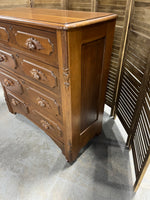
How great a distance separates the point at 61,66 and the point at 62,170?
3.01 feet

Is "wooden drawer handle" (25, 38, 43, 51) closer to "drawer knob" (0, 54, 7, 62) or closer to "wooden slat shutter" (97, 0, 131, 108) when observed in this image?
"drawer knob" (0, 54, 7, 62)

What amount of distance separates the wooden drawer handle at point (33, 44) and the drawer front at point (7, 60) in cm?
32

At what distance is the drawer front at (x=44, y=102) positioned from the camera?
1.08 meters

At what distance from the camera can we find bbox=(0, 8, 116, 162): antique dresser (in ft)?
2.60

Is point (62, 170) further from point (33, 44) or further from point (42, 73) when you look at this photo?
point (33, 44)

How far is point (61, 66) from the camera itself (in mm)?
833

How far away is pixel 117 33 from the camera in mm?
1354

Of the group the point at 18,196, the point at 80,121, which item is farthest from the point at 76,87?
the point at 18,196

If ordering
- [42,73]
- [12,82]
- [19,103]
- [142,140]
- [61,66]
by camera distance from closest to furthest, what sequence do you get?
1. [61,66]
2. [42,73]
3. [142,140]
4. [12,82]
5. [19,103]

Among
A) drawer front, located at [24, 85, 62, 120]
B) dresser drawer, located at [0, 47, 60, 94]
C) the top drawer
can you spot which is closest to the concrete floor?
drawer front, located at [24, 85, 62, 120]

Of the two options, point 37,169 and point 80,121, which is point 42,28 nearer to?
point 80,121

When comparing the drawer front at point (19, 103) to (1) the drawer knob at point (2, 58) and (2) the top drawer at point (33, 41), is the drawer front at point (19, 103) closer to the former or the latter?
(1) the drawer knob at point (2, 58)

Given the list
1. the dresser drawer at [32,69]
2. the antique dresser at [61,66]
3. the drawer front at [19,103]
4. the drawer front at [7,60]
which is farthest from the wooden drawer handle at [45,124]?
the drawer front at [7,60]

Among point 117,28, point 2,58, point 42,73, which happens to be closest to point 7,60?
point 2,58
